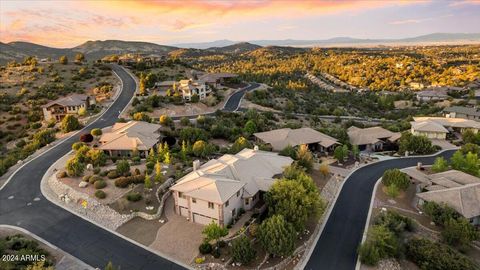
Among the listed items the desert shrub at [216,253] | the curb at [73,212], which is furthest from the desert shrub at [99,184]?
the desert shrub at [216,253]

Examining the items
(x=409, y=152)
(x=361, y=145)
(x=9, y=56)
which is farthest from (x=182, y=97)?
(x=9, y=56)

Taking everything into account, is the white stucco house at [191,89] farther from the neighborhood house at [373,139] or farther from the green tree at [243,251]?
the green tree at [243,251]

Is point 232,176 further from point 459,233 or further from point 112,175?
point 459,233

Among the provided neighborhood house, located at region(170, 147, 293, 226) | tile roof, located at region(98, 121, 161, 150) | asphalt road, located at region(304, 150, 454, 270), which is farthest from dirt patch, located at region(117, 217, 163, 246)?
tile roof, located at region(98, 121, 161, 150)

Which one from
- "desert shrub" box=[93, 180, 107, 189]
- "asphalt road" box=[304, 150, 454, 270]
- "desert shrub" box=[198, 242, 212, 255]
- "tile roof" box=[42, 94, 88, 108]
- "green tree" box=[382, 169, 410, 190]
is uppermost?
"tile roof" box=[42, 94, 88, 108]

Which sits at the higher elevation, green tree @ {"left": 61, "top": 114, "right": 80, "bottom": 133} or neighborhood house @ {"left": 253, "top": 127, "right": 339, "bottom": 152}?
green tree @ {"left": 61, "top": 114, "right": 80, "bottom": 133}

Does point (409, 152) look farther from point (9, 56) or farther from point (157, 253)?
point (9, 56)

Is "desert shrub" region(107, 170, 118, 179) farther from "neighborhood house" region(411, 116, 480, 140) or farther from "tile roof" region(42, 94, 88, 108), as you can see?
"neighborhood house" region(411, 116, 480, 140)

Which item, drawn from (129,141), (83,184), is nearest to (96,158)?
(83,184)
